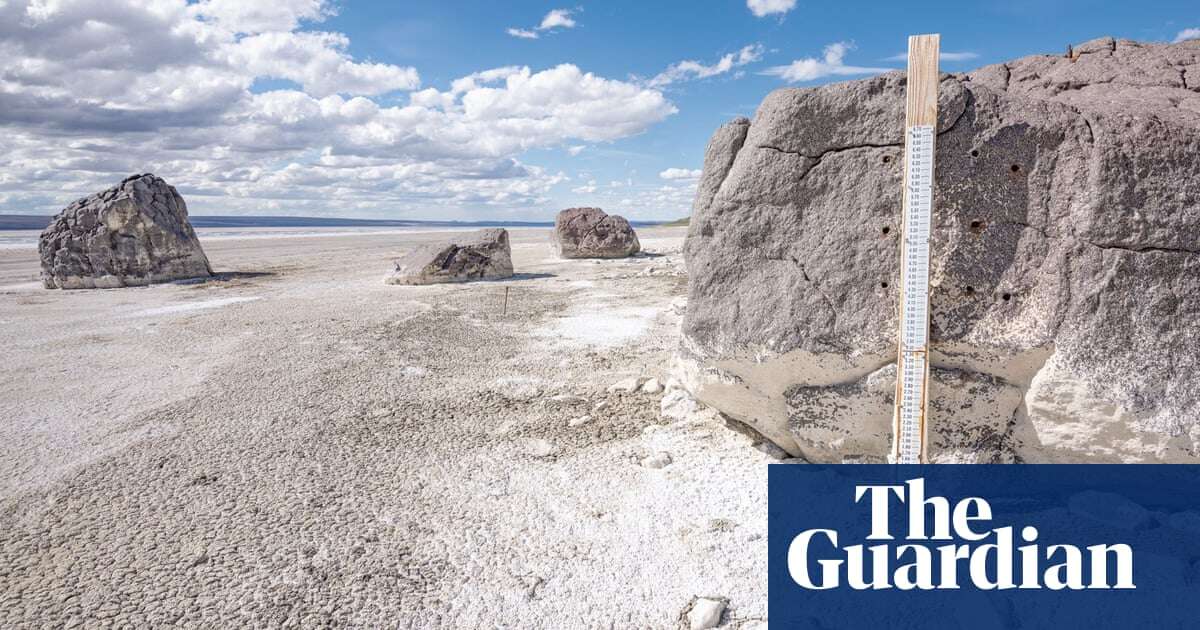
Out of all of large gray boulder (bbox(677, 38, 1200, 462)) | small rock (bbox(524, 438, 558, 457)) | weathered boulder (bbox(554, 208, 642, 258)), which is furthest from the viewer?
weathered boulder (bbox(554, 208, 642, 258))

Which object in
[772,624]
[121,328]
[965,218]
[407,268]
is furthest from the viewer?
[407,268]

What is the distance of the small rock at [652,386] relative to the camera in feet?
17.1

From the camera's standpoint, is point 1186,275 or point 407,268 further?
point 407,268

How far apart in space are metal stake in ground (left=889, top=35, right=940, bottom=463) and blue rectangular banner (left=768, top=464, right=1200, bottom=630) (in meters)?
0.34

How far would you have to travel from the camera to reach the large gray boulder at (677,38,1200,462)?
303 cm

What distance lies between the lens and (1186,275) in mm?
3016

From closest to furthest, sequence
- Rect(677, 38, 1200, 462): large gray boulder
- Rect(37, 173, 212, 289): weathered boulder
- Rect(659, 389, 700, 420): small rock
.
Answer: Rect(677, 38, 1200, 462): large gray boulder → Rect(659, 389, 700, 420): small rock → Rect(37, 173, 212, 289): weathered boulder

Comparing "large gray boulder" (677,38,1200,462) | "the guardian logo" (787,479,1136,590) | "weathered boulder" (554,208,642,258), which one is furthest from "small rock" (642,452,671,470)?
"weathered boulder" (554,208,642,258)

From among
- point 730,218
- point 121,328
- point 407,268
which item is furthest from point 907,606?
point 407,268

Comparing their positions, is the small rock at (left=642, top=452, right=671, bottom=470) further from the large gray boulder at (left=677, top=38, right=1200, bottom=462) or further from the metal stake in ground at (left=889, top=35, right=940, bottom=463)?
the metal stake in ground at (left=889, top=35, right=940, bottom=463)

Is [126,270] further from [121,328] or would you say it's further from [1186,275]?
[1186,275]

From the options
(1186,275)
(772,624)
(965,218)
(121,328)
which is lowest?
(772,624)

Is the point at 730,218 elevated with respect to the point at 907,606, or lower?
elevated

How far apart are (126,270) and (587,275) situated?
27.6ft
